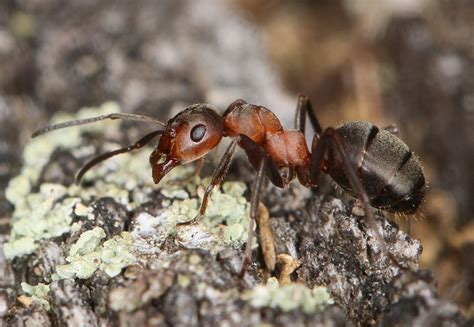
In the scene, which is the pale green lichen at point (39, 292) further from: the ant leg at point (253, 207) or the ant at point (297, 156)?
the ant leg at point (253, 207)

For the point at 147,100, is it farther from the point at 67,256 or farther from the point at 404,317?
the point at 404,317

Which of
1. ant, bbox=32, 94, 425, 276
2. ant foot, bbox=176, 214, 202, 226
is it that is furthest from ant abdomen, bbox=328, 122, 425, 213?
ant foot, bbox=176, 214, 202, 226

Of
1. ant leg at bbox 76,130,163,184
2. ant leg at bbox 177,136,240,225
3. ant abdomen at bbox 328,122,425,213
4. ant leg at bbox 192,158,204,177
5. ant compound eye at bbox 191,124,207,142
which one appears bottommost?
ant abdomen at bbox 328,122,425,213

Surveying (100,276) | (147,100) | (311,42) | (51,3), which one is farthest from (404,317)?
(51,3)

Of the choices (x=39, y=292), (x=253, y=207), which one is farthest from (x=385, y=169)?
(x=39, y=292)

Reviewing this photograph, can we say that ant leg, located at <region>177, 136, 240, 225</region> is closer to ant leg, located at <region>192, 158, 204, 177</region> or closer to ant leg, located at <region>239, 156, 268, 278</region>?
ant leg, located at <region>239, 156, 268, 278</region>

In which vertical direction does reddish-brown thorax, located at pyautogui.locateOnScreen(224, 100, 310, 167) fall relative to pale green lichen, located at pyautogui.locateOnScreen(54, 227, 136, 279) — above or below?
above

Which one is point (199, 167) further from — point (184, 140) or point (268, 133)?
point (268, 133)

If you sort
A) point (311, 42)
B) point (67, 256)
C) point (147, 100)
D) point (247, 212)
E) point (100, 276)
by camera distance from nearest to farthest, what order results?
point (100, 276)
point (67, 256)
point (247, 212)
point (147, 100)
point (311, 42)
